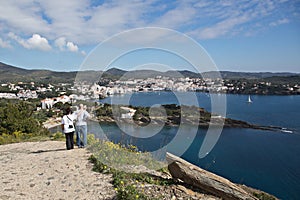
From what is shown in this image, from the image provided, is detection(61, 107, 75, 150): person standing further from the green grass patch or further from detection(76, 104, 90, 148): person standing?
the green grass patch

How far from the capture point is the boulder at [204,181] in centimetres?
439

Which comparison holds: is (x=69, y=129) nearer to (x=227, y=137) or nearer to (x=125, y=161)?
(x=125, y=161)

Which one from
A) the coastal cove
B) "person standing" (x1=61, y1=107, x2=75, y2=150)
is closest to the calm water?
the coastal cove

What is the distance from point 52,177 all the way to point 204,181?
3224 millimetres

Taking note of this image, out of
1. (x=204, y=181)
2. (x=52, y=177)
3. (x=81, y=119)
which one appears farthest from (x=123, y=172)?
(x=81, y=119)

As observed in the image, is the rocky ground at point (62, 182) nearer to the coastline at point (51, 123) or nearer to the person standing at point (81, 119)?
the person standing at point (81, 119)

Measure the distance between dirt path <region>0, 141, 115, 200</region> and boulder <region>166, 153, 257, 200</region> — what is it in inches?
52.8

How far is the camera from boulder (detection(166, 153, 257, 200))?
4.39m

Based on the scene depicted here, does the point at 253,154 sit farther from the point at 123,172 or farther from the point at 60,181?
the point at 60,181

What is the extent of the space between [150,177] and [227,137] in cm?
4463

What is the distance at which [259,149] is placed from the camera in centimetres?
3938

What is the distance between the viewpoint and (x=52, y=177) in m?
5.12

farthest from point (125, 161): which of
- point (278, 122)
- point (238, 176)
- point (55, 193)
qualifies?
point (278, 122)

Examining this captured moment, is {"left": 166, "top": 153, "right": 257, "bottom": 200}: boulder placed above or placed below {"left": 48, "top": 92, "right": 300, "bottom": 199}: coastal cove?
above
